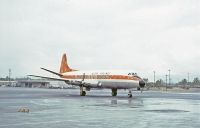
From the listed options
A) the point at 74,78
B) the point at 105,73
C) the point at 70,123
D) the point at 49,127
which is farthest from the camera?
the point at 74,78

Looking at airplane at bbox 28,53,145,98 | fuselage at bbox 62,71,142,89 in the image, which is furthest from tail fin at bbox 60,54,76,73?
fuselage at bbox 62,71,142,89

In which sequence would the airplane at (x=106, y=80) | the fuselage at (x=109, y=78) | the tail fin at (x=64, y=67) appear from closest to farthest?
the airplane at (x=106, y=80)
the fuselage at (x=109, y=78)
the tail fin at (x=64, y=67)

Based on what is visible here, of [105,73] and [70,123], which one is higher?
[105,73]

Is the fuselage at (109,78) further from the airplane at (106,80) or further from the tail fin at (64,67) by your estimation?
the tail fin at (64,67)

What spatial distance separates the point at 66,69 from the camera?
6875cm

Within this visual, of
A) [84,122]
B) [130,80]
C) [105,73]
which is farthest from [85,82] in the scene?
[84,122]

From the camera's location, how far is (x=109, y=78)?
5531 cm

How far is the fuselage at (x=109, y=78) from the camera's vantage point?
171ft

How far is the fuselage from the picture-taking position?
52.2m

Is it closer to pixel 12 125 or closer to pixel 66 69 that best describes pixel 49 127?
pixel 12 125

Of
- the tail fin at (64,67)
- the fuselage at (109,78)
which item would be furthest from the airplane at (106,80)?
the tail fin at (64,67)

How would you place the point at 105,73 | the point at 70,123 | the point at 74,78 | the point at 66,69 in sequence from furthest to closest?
the point at 66,69, the point at 74,78, the point at 105,73, the point at 70,123

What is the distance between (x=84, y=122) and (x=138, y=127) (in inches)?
115

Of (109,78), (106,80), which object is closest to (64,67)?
(106,80)
